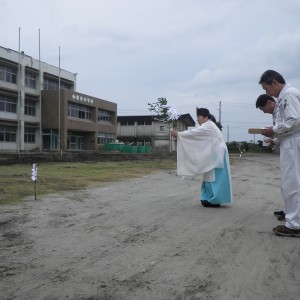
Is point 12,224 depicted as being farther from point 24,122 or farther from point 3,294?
point 24,122

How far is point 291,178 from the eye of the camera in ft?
18.0

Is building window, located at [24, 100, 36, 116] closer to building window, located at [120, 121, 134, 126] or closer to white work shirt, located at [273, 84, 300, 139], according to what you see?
building window, located at [120, 121, 134, 126]

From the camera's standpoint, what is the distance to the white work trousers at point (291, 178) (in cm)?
537

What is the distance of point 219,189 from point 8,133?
153 feet

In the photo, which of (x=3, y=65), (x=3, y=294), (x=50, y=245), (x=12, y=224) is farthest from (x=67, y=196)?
(x=3, y=65)

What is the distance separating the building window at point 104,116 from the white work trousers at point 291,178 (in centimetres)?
6258

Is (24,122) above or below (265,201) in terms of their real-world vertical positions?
above

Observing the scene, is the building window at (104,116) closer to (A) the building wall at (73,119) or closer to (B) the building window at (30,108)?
(A) the building wall at (73,119)

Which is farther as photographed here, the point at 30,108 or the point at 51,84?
the point at 51,84

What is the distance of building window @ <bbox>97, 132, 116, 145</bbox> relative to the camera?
66.9 metres

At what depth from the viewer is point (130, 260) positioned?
4.21 meters

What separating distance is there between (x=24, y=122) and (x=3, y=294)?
51.8 m

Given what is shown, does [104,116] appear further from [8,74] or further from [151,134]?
[8,74]

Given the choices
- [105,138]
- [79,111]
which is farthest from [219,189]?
[105,138]
